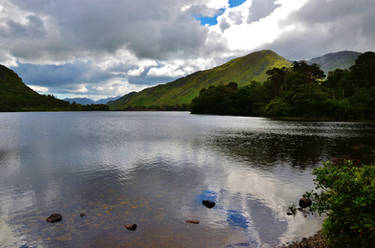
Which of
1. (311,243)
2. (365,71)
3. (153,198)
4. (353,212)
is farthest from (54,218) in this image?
(365,71)

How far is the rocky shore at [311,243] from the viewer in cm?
1380

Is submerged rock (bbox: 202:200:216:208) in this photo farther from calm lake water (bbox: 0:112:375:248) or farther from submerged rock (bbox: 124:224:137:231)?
submerged rock (bbox: 124:224:137:231)

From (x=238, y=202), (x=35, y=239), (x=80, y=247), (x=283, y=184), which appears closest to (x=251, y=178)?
(x=283, y=184)

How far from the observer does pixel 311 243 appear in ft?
47.3

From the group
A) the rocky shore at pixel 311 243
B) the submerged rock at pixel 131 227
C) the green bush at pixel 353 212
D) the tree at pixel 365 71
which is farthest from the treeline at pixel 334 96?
the submerged rock at pixel 131 227

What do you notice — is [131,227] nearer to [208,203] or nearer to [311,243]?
Result: [208,203]

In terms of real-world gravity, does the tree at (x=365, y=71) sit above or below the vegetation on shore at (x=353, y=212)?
above

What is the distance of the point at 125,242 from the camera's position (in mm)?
15305

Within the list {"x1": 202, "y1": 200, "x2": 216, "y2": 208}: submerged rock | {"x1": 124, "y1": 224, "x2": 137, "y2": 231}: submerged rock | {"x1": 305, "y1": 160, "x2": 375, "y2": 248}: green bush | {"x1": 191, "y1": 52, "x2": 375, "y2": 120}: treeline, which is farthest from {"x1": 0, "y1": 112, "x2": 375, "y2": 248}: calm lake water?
{"x1": 191, "y1": 52, "x2": 375, "y2": 120}: treeline

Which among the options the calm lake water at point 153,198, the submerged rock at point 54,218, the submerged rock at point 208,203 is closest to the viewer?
the calm lake water at point 153,198

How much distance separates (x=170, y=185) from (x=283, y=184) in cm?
1303

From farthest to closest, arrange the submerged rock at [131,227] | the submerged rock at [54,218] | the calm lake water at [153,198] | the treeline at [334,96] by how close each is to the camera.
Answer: the treeline at [334,96] → the submerged rock at [54,218] → the submerged rock at [131,227] → the calm lake water at [153,198]

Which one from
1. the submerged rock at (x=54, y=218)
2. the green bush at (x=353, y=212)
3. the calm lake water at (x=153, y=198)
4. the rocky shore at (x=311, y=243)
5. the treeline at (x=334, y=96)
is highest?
the treeline at (x=334, y=96)

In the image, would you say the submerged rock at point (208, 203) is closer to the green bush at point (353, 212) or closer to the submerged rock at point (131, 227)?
the submerged rock at point (131, 227)
